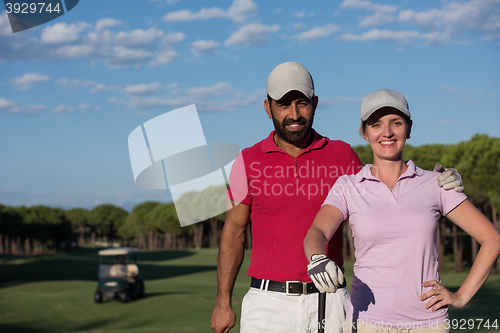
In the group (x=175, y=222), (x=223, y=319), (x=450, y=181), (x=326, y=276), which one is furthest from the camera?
(x=175, y=222)

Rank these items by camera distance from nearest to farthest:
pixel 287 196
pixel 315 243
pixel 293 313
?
1. pixel 315 243
2. pixel 293 313
3. pixel 287 196

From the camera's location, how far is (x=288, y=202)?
402 cm

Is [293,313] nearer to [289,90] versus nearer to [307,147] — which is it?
[307,147]

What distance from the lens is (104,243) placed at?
165125 millimetres

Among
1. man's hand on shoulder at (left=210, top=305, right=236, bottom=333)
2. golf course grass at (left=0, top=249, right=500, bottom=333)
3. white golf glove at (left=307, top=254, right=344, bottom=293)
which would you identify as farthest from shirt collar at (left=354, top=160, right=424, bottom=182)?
golf course grass at (left=0, top=249, right=500, bottom=333)

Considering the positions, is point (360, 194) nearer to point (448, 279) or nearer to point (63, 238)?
point (448, 279)

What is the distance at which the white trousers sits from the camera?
389 centimetres

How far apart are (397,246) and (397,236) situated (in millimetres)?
56

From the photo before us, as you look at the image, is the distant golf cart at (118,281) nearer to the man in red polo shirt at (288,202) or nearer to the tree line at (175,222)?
the tree line at (175,222)

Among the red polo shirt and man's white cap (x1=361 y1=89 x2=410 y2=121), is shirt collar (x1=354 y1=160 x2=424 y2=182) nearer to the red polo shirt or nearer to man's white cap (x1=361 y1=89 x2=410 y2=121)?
man's white cap (x1=361 y1=89 x2=410 y2=121)

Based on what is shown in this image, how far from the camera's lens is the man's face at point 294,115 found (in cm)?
401

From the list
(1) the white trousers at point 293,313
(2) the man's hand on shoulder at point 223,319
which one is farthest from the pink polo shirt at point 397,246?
(2) the man's hand on shoulder at point 223,319

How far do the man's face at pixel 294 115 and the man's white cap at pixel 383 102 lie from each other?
96 centimetres

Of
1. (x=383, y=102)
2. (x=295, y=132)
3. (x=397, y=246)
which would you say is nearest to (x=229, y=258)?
(x=295, y=132)
